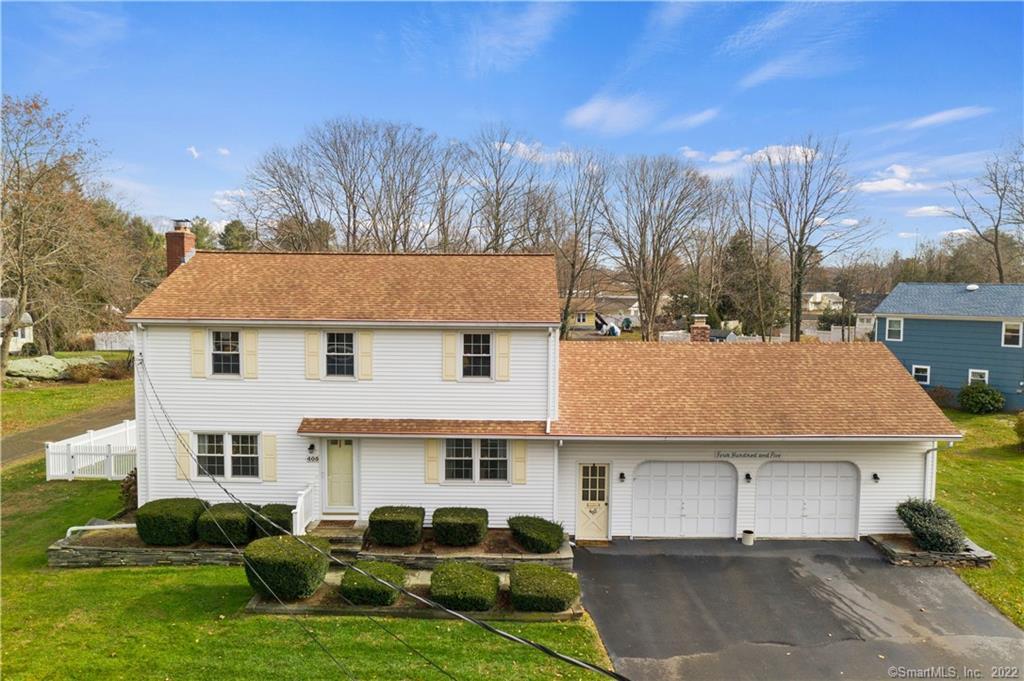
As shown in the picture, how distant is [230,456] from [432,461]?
5.24 meters

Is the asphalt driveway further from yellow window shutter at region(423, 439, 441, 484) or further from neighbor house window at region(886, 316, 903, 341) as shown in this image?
neighbor house window at region(886, 316, 903, 341)

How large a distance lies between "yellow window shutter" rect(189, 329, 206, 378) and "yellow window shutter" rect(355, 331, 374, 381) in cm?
389

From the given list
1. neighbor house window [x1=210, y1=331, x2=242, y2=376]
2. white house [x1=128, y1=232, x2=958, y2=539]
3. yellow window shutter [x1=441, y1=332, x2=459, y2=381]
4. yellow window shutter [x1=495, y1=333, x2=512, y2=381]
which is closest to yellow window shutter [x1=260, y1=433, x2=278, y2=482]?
white house [x1=128, y1=232, x2=958, y2=539]

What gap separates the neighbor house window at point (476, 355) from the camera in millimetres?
15805

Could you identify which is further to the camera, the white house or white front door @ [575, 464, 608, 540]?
white front door @ [575, 464, 608, 540]

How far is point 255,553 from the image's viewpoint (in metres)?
12.2

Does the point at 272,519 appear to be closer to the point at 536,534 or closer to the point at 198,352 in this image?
the point at 198,352

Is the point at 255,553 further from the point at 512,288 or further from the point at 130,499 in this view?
the point at 512,288

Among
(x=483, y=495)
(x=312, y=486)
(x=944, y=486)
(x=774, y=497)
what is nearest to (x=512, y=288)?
(x=483, y=495)

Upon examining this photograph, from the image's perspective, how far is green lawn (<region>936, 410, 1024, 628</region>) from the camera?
13883 millimetres

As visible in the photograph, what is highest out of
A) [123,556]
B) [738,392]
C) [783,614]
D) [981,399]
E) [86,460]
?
[738,392]

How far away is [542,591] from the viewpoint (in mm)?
11984

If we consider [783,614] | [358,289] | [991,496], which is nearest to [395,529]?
[358,289]

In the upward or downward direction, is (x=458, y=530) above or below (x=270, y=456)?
below
